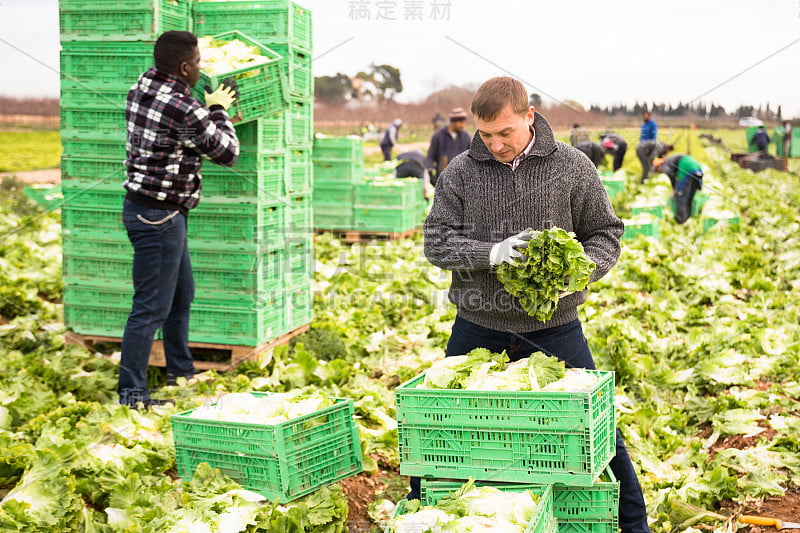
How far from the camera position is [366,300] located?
871cm

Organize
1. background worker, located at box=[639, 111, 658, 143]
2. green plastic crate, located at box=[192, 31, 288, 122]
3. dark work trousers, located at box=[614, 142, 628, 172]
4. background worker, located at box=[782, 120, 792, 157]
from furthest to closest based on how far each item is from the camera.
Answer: background worker, located at box=[782, 120, 792, 157] → dark work trousers, located at box=[614, 142, 628, 172] → background worker, located at box=[639, 111, 658, 143] → green plastic crate, located at box=[192, 31, 288, 122]

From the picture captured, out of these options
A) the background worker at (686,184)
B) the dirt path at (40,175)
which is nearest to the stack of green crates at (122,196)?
the background worker at (686,184)

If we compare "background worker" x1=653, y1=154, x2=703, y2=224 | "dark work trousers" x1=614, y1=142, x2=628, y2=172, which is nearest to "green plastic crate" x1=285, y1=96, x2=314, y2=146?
"background worker" x1=653, y1=154, x2=703, y2=224

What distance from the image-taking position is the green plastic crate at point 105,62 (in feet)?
19.7

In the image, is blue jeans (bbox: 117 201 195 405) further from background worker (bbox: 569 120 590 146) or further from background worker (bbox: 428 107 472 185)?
background worker (bbox: 569 120 590 146)

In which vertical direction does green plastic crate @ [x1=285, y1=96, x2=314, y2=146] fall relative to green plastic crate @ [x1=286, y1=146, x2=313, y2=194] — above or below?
above

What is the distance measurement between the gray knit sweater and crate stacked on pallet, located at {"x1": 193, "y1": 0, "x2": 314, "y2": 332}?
272 cm

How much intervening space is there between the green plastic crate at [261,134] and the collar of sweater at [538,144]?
3.03m

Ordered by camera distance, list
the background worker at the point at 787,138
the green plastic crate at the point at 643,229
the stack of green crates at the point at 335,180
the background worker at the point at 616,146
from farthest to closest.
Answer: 1. the background worker at the point at 787,138
2. the background worker at the point at 616,146
3. the stack of green crates at the point at 335,180
4. the green plastic crate at the point at 643,229

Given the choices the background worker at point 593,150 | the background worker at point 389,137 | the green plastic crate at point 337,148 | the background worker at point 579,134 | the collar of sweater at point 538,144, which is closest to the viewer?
the collar of sweater at point 538,144

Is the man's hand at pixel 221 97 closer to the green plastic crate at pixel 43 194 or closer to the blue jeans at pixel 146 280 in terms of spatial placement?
the blue jeans at pixel 146 280

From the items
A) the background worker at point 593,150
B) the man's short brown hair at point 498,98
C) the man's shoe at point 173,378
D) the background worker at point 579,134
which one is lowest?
the man's shoe at point 173,378

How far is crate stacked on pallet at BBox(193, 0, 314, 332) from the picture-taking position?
609 cm

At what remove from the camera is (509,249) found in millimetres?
3104
